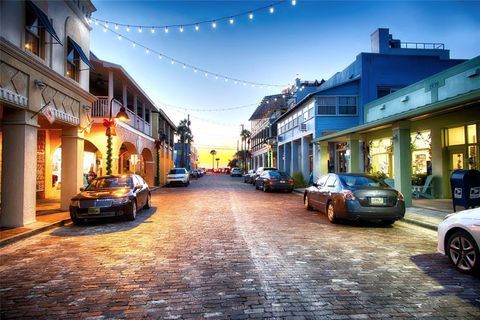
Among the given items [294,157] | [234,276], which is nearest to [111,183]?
[234,276]

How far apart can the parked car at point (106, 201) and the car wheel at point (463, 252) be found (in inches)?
331

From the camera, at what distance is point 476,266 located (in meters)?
4.71

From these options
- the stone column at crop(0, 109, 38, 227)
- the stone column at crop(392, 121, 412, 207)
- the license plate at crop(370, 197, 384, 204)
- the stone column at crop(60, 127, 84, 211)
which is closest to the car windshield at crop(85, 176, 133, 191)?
the stone column at crop(60, 127, 84, 211)

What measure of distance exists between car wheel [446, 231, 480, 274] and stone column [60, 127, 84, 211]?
12.0 metres

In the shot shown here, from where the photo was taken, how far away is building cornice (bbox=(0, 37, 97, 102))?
777 centimetres

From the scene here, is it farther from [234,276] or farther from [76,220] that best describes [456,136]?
[76,220]

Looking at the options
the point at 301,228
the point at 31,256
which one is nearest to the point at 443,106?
the point at 301,228

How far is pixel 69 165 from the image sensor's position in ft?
39.8

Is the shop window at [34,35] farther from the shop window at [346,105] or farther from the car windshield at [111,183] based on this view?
the shop window at [346,105]

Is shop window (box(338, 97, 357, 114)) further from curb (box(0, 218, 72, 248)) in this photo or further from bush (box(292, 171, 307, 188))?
curb (box(0, 218, 72, 248))

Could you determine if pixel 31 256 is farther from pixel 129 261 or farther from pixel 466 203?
pixel 466 203

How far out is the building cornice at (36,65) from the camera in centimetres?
777

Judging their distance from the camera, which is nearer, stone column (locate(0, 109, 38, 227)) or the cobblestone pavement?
the cobblestone pavement

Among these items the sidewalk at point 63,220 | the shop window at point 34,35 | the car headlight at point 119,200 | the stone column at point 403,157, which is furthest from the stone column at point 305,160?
the shop window at point 34,35
